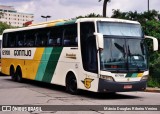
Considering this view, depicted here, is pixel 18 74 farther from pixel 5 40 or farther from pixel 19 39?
pixel 5 40

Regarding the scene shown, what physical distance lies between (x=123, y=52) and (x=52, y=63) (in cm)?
443

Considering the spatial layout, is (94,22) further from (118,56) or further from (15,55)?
(15,55)

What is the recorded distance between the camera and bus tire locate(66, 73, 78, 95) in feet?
54.4

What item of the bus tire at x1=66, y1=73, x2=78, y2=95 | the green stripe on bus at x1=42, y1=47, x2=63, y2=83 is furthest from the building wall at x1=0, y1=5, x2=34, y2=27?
the bus tire at x1=66, y1=73, x2=78, y2=95

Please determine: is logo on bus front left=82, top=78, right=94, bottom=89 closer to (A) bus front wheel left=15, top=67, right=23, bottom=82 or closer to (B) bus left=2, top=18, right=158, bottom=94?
(B) bus left=2, top=18, right=158, bottom=94

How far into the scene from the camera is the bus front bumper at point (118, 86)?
1484 cm

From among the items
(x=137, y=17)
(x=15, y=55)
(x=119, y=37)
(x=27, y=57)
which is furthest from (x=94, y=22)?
(x=137, y=17)

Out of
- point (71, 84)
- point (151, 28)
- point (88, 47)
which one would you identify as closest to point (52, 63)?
point (71, 84)

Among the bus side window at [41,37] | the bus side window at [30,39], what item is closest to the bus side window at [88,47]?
the bus side window at [41,37]

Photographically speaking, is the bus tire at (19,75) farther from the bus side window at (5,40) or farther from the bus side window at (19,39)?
the bus side window at (5,40)

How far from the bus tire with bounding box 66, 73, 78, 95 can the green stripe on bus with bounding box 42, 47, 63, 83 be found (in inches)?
51.9

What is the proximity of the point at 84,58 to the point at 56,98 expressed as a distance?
1937 mm

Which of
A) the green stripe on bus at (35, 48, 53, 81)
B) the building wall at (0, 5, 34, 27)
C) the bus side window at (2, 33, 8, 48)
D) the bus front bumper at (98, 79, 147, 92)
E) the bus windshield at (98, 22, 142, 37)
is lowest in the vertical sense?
the bus front bumper at (98, 79, 147, 92)

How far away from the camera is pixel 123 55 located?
15234 mm
